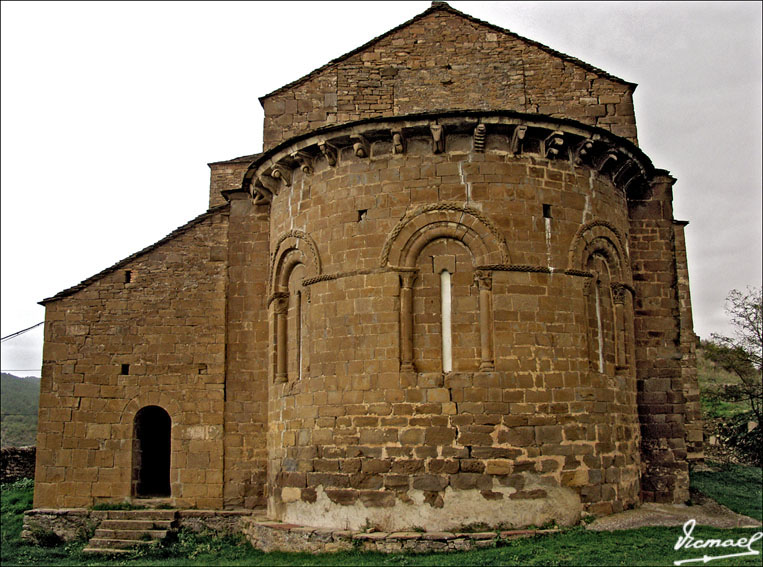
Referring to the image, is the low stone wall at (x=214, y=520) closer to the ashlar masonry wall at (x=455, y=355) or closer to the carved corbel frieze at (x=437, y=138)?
the ashlar masonry wall at (x=455, y=355)

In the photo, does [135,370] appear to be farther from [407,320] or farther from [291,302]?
[407,320]

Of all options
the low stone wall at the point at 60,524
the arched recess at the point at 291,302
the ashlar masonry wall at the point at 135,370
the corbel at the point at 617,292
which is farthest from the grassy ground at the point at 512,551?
the corbel at the point at 617,292

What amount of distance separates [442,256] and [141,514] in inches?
275

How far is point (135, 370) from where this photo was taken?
14336mm

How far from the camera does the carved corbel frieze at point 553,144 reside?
11758 millimetres

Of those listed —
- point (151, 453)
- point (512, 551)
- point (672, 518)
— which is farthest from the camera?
point (151, 453)

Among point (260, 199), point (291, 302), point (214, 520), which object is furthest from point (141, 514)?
point (260, 199)

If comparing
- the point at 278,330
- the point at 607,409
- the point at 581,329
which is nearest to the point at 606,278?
the point at 581,329

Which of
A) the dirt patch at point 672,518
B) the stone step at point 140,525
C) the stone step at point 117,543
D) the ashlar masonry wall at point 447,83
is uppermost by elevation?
the ashlar masonry wall at point 447,83

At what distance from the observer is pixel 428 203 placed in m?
11.7

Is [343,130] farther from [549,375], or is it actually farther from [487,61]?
[549,375]

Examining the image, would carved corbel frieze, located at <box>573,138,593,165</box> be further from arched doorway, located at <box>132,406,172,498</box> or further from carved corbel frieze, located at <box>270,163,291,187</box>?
arched doorway, located at <box>132,406,172,498</box>

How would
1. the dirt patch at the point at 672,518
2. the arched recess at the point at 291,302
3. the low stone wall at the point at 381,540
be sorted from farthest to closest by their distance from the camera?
the arched recess at the point at 291,302
the dirt patch at the point at 672,518
the low stone wall at the point at 381,540

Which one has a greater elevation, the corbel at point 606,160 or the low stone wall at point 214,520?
the corbel at point 606,160
